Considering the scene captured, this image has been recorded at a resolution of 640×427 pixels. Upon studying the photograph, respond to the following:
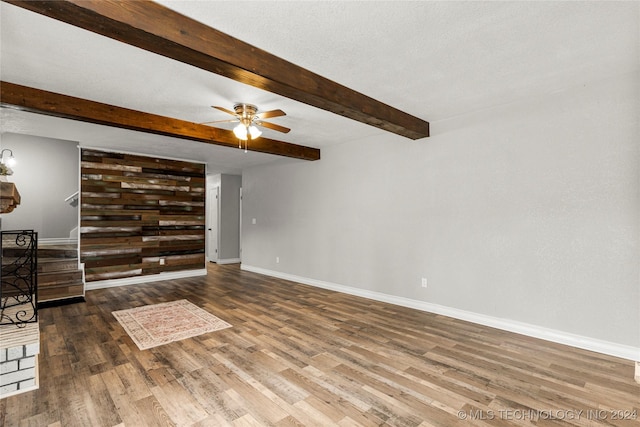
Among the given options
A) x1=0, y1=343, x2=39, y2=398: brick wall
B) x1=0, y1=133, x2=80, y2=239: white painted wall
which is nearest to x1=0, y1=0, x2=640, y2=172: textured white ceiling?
x1=0, y1=343, x2=39, y2=398: brick wall

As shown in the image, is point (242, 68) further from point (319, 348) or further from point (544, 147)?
point (544, 147)

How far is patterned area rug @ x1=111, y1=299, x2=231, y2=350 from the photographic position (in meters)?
3.34

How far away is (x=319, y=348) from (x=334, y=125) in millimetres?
2888

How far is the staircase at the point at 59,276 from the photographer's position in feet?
15.1

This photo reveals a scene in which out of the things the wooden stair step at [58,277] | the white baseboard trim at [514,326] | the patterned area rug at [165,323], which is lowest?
the patterned area rug at [165,323]

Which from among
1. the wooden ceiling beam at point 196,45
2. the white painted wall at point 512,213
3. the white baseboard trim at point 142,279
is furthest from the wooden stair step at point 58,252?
the wooden ceiling beam at point 196,45

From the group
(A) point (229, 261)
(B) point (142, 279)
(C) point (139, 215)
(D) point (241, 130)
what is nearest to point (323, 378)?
(D) point (241, 130)

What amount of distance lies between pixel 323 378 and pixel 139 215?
5158mm

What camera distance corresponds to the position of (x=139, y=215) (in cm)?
603

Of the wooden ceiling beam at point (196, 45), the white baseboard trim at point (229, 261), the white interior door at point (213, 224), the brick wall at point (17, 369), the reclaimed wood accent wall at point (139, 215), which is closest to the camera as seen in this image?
the wooden ceiling beam at point (196, 45)

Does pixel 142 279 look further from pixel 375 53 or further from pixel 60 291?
pixel 375 53

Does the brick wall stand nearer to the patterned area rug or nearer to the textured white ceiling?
the patterned area rug

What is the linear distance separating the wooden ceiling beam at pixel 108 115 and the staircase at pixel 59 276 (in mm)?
2775

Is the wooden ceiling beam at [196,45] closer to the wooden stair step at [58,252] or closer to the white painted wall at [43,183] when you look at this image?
the wooden stair step at [58,252]
